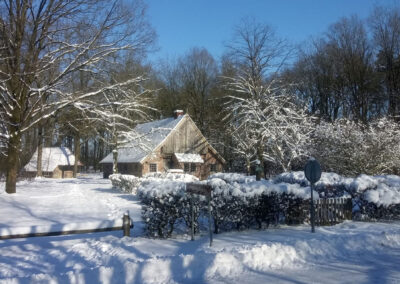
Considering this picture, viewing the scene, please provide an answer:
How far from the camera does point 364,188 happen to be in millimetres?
12594

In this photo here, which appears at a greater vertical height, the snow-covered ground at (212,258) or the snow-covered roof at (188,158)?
the snow-covered roof at (188,158)

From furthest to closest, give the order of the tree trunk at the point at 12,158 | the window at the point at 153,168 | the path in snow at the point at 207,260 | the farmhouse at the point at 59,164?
the farmhouse at the point at 59,164 < the window at the point at 153,168 < the tree trunk at the point at 12,158 < the path in snow at the point at 207,260

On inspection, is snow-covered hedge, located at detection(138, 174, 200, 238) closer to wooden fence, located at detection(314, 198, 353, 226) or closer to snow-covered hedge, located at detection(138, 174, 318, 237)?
snow-covered hedge, located at detection(138, 174, 318, 237)

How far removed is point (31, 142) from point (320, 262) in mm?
25774

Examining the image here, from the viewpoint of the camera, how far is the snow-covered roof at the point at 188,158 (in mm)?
34750

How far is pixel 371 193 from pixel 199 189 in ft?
23.4

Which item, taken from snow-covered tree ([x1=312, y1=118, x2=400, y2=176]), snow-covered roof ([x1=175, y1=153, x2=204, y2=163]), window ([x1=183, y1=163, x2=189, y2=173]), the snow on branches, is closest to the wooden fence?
snow-covered tree ([x1=312, y1=118, x2=400, y2=176])

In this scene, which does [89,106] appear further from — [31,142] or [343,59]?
[343,59]

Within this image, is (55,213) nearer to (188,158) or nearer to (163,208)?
(163,208)

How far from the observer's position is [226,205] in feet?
33.0

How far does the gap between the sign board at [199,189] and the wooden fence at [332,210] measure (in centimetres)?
491

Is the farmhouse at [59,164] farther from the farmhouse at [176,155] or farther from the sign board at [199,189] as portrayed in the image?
the sign board at [199,189]

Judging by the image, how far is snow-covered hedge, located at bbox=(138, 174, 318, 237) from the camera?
9.30m

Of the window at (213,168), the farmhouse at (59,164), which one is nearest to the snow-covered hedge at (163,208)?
the window at (213,168)
